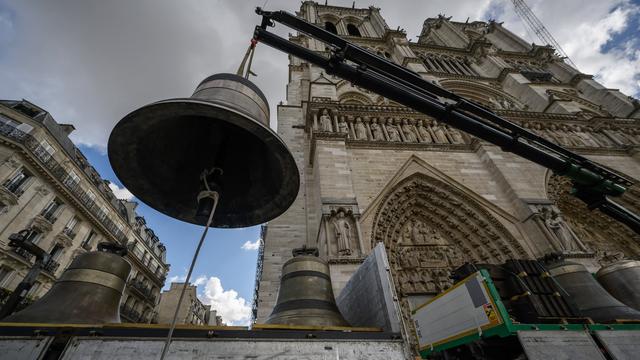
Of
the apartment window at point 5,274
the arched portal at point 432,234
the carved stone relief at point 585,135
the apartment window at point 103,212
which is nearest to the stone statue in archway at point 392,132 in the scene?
the arched portal at point 432,234

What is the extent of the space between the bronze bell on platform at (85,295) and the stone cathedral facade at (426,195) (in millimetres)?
3795

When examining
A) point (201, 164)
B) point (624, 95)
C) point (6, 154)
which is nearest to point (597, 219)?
point (624, 95)

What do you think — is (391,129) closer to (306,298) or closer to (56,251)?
(306,298)

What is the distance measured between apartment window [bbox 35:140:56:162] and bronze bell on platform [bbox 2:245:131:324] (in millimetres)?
17387

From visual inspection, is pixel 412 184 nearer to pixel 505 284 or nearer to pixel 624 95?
pixel 505 284

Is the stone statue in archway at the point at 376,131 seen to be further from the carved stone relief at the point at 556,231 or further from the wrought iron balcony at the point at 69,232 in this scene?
the wrought iron balcony at the point at 69,232

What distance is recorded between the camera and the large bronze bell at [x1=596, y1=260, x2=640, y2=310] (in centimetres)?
473

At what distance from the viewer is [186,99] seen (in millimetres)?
1562

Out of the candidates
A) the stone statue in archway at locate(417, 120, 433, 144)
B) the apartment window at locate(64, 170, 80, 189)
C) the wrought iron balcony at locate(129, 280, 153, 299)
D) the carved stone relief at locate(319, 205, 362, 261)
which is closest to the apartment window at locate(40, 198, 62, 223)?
the apartment window at locate(64, 170, 80, 189)

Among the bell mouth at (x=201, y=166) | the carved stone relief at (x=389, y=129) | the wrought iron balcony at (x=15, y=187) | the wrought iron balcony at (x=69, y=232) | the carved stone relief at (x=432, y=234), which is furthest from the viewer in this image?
the wrought iron balcony at (x=69, y=232)

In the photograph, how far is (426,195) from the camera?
905 centimetres

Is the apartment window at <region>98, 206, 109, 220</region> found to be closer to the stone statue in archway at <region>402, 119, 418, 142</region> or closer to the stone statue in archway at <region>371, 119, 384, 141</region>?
the stone statue in archway at <region>371, 119, 384, 141</region>

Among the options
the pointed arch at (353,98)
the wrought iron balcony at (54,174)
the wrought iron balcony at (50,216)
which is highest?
the pointed arch at (353,98)

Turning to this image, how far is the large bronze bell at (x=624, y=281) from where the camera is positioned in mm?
4730
